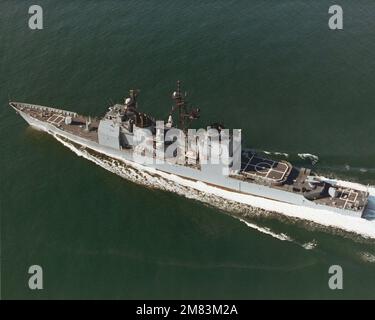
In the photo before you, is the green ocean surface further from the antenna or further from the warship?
the antenna

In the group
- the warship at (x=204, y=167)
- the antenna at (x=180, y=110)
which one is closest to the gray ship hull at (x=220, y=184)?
the warship at (x=204, y=167)

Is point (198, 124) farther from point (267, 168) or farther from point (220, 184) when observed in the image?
point (267, 168)

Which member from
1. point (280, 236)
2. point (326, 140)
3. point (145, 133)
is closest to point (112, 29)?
point (145, 133)

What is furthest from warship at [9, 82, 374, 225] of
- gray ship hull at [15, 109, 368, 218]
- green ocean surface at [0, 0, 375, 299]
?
green ocean surface at [0, 0, 375, 299]

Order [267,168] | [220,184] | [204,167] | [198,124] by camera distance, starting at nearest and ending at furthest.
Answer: [267,168]
[204,167]
[220,184]
[198,124]

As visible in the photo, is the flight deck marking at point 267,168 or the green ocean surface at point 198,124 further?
the flight deck marking at point 267,168

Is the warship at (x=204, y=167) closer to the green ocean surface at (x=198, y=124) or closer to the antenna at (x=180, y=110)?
the antenna at (x=180, y=110)

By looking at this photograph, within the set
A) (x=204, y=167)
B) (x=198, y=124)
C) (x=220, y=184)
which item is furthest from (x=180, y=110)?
(x=220, y=184)

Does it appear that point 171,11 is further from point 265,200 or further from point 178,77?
point 265,200
